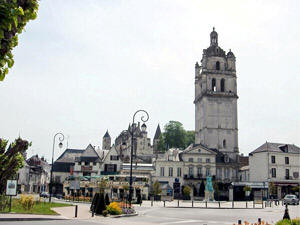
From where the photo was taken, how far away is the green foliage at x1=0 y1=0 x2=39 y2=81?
430 cm

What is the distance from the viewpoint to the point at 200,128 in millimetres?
79000

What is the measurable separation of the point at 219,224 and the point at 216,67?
62.8 m

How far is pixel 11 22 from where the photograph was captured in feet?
14.4

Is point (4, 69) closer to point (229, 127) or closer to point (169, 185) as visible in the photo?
point (169, 185)

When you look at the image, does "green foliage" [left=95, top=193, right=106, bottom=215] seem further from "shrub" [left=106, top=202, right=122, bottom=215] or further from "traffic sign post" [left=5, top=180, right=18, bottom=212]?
"traffic sign post" [left=5, top=180, right=18, bottom=212]

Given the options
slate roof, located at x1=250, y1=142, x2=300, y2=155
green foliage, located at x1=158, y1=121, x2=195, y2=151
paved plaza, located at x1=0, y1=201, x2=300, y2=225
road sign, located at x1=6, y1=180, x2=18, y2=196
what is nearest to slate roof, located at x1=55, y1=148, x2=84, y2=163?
green foliage, located at x1=158, y1=121, x2=195, y2=151

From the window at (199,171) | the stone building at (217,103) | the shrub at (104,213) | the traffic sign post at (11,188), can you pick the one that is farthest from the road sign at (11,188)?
the stone building at (217,103)

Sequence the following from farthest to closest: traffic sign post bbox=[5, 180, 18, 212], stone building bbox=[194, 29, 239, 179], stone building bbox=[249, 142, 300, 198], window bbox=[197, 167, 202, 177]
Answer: stone building bbox=[194, 29, 239, 179]
window bbox=[197, 167, 202, 177]
stone building bbox=[249, 142, 300, 198]
traffic sign post bbox=[5, 180, 18, 212]

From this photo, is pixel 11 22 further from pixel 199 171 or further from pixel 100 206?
pixel 199 171

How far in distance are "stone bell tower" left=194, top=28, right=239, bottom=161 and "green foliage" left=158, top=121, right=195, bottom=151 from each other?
21704 mm

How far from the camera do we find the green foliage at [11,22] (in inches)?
169

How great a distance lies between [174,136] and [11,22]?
99968mm

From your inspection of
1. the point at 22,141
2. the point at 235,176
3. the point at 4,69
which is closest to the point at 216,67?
the point at 235,176

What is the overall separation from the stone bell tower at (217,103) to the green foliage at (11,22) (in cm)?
6994
